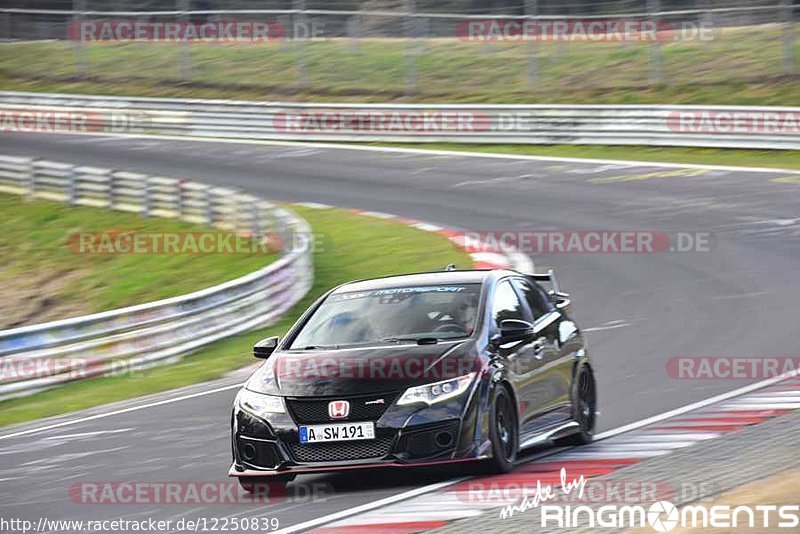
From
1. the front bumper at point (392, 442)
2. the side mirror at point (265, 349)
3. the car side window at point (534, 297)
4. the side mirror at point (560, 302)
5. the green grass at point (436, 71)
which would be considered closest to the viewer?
the front bumper at point (392, 442)

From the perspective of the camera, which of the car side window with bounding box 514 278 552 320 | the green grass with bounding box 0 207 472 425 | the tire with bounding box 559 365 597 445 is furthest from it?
the green grass with bounding box 0 207 472 425

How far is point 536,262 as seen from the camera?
21.9 m

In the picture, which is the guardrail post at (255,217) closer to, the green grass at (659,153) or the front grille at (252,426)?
the green grass at (659,153)

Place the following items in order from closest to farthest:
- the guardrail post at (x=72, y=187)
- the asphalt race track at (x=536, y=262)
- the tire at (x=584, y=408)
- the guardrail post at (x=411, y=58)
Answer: the asphalt race track at (x=536, y=262)
the tire at (x=584, y=408)
the guardrail post at (x=72, y=187)
the guardrail post at (x=411, y=58)

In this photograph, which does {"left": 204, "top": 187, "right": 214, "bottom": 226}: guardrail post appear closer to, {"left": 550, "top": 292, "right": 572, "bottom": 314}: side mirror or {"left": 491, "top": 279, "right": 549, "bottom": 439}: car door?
{"left": 550, "top": 292, "right": 572, "bottom": 314}: side mirror

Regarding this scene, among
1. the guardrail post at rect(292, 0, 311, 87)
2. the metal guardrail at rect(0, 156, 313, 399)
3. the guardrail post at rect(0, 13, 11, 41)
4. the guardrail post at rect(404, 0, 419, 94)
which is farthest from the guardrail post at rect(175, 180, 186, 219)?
the guardrail post at rect(0, 13, 11, 41)

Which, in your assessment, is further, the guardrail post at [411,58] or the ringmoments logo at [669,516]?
the guardrail post at [411,58]

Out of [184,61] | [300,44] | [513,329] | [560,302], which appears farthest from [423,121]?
[513,329]

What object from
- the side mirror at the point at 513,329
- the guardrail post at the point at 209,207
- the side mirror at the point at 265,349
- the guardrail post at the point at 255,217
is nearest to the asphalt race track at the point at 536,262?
the side mirror at the point at 265,349

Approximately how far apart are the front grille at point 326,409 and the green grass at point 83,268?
44.7 ft

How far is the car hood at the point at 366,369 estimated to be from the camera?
29.6ft

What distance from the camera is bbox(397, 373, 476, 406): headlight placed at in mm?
8914

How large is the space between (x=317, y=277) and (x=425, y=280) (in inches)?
479

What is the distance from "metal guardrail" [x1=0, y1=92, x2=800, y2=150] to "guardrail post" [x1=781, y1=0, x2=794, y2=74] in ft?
8.10
